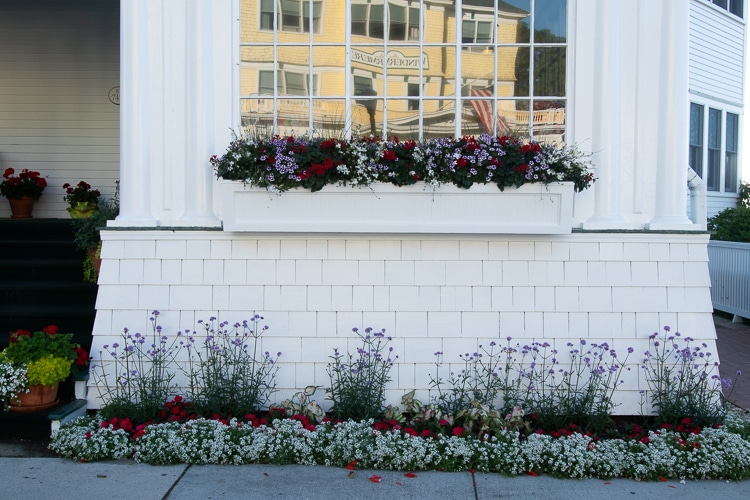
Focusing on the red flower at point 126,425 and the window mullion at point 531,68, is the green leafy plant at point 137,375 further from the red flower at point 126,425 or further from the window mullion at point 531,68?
the window mullion at point 531,68

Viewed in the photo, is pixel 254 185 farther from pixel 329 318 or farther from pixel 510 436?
pixel 510 436

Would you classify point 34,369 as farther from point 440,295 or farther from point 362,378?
point 440,295

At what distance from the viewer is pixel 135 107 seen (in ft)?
17.1

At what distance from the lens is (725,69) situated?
12219 mm

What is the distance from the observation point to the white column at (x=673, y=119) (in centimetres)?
516

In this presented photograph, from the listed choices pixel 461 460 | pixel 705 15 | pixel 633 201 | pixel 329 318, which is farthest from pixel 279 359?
pixel 705 15

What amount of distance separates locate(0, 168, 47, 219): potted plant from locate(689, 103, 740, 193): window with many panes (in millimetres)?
9727

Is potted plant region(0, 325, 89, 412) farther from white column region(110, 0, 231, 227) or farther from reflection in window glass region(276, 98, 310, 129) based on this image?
reflection in window glass region(276, 98, 310, 129)

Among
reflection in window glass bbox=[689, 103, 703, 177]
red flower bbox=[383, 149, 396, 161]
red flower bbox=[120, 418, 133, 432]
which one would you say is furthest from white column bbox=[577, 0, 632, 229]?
reflection in window glass bbox=[689, 103, 703, 177]

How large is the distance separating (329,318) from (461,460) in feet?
4.55

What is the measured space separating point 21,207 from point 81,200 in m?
0.71

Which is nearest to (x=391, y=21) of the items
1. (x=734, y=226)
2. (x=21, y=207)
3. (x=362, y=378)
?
(x=362, y=378)

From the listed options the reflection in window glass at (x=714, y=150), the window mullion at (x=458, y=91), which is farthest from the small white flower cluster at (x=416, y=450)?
the reflection in window glass at (x=714, y=150)

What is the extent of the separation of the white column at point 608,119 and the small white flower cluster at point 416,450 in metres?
1.60
